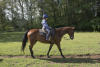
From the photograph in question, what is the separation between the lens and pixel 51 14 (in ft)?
125

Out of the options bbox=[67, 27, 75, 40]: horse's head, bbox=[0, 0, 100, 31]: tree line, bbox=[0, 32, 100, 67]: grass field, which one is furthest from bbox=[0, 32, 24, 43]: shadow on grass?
bbox=[0, 0, 100, 31]: tree line

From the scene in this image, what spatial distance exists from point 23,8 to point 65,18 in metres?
14.0

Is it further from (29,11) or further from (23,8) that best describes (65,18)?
(23,8)

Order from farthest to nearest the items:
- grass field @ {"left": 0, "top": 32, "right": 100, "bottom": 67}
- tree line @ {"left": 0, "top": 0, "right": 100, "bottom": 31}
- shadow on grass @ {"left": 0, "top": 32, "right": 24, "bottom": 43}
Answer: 1. tree line @ {"left": 0, "top": 0, "right": 100, "bottom": 31}
2. shadow on grass @ {"left": 0, "top": 32, "right": 24, "bottom": 43}
3. grass field @ {"left": 0, "top": 32, "right": 100, "bottom": 67}

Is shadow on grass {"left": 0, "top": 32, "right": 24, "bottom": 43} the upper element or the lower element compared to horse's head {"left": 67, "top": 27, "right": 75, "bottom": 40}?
lower

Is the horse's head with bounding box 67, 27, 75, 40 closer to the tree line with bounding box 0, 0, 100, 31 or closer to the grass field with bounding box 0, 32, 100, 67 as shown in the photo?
the grass field with bounding box 0, 32, 100, 67

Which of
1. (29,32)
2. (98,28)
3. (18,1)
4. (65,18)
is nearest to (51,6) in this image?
(65,18)

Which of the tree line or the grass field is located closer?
the grass field

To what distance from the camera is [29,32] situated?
25.1 ft

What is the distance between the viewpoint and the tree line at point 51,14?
3447 centimetres

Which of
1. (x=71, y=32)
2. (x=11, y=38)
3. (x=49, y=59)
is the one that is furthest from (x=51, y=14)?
(x=49, y=59)

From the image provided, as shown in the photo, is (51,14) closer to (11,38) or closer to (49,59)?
(11,38)

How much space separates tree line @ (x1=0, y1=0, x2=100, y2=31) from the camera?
34.5 meters

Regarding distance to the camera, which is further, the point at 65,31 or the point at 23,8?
the point at 23,8
